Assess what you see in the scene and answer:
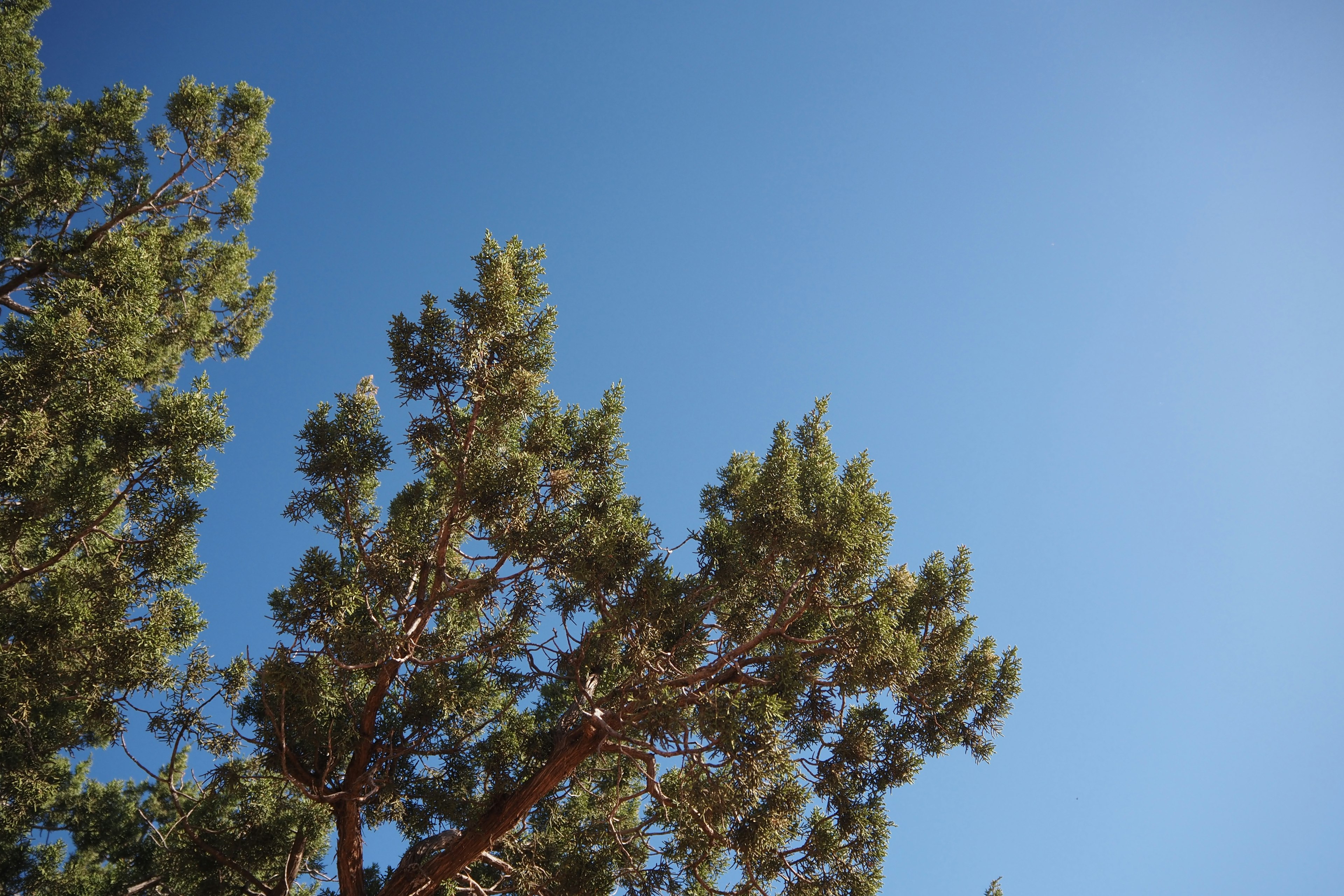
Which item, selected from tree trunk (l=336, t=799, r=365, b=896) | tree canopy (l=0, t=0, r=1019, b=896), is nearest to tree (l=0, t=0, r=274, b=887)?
tree canopy (l=0, t=0, r=1019, b=896)

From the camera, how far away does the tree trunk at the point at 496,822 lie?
25.7ft

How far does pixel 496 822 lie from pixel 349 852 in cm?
178

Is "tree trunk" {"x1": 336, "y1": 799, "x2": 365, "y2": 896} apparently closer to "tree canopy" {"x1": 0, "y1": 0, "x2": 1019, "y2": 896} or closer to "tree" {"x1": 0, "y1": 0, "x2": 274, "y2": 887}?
"tree canopy" {"x1": 0, "y1": 0, "x2": 1019, "y2": 896}

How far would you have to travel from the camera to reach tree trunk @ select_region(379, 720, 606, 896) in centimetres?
785

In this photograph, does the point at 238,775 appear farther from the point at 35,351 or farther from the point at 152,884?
the point at 35,351

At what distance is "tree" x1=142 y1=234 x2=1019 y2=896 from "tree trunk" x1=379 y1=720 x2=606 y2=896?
0.03 metres

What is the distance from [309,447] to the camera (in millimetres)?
8688

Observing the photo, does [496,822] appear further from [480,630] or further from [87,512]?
[87,512]

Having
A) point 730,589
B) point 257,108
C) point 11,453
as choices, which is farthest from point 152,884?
point 257,108

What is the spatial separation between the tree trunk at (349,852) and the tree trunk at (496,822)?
0.40m

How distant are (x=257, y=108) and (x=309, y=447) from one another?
29.4 ft

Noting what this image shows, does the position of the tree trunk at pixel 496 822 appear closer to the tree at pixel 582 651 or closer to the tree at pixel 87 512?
the tree at pixel 582 651

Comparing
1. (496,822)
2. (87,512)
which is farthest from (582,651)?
(87,512)

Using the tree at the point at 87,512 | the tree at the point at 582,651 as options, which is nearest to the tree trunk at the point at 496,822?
the tree at the point at 582,651
